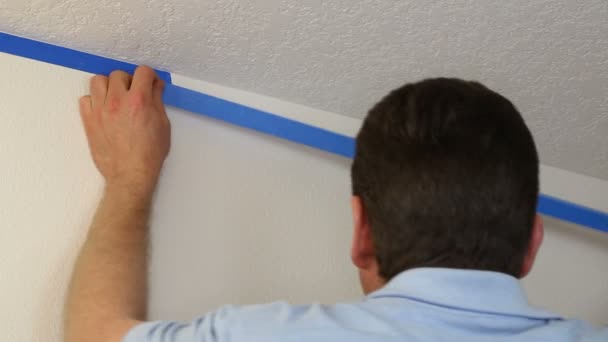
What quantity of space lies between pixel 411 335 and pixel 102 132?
49 cm

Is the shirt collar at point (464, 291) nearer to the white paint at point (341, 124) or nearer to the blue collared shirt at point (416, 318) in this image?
the blue collared shirt at point (416, 318)

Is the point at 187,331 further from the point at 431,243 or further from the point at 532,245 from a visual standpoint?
the point at 532,245

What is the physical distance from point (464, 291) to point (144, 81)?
0.51 meters

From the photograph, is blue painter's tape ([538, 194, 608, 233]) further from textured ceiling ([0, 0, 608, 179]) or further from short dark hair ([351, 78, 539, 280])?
short dark hair ([351, 78, 539, 280])

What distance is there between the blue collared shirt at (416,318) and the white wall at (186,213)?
0.81 ft

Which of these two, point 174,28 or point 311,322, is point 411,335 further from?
point 174,28

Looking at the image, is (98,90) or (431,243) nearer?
(431,243)

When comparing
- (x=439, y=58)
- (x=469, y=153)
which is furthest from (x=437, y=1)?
(x=469, y=153)

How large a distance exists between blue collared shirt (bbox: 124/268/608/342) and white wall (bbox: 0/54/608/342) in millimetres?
248

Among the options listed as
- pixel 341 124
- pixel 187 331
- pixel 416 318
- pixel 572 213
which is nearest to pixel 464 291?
pixel 416 318

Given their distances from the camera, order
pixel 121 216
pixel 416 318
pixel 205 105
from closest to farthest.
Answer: pixel 416 318, pixel 121 216, pixel 205 105

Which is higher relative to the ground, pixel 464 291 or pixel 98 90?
pixel 98 90

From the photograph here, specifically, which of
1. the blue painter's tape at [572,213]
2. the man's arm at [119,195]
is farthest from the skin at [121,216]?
the blue painter's tape at [572,213]

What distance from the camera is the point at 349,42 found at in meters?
0.85
